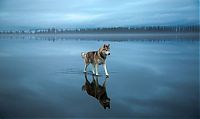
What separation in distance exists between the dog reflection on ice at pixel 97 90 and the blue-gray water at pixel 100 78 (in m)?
0.03

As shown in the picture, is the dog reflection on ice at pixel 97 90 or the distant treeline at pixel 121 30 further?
the distant treeline at pixel 121 30

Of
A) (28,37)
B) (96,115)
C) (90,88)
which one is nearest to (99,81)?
(90,88)

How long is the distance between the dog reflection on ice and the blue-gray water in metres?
0.03

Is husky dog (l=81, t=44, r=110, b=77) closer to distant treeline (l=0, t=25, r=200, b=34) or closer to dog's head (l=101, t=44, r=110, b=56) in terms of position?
dog's head (l=101, t=44, r=110, b=56)

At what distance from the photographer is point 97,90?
7.50ft

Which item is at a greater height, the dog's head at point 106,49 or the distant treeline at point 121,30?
the distant treeline at point 121,30

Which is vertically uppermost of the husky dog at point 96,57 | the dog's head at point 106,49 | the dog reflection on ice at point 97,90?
the dog's head at point 106,49

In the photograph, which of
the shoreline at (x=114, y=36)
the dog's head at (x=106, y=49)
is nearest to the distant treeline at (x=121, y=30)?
the shoreline at (x=114, y=36)

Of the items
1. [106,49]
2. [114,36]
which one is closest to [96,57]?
[106,49]

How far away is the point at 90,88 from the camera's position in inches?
91.4

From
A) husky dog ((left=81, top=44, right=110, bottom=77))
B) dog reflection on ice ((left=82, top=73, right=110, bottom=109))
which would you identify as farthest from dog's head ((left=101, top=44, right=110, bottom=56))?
dog reflection on ice ((left=82, top=73, right=110, bottom=109))

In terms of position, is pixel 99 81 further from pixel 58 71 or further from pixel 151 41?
pixel 151 41

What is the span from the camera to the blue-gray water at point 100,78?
7.16 ft

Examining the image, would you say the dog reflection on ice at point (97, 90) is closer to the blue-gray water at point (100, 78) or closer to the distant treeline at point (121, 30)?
the blue-gray water at point (100, 78)
